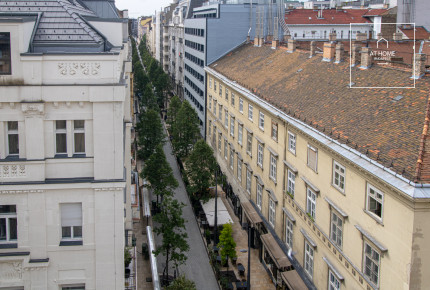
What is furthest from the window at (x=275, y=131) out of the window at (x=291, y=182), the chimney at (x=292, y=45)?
the chimney at (x=292, y=45)

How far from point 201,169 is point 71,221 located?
29.8 meters

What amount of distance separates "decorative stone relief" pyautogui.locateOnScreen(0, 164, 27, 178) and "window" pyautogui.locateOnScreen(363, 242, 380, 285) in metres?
15.2

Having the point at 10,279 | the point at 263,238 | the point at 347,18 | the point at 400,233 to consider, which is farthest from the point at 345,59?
the point at 347,18

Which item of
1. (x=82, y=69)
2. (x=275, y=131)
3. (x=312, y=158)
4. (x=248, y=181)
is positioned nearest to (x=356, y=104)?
(x=312, y=158)

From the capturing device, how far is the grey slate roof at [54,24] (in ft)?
68.3

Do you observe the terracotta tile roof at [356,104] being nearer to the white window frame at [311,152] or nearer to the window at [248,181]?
the white window frame at [311,152]

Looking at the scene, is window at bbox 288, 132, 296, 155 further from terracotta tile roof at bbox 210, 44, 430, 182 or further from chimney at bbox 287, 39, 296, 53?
chimney at bbox 287, 39, 296, 53

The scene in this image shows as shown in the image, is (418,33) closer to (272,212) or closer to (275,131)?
(275,131)

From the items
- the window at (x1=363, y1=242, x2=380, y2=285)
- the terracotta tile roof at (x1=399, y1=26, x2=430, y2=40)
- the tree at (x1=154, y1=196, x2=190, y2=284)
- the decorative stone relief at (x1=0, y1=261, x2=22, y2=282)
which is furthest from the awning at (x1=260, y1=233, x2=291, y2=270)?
the terracotta tile roof at (x1=399, y1=26, x2=430, y2=40)

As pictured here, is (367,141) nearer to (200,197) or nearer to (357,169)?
(357,169)

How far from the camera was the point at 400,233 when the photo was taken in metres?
21.1

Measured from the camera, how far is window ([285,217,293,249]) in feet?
114

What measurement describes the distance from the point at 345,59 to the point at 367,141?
14565 mm

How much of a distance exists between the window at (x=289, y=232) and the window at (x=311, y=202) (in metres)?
3.39
